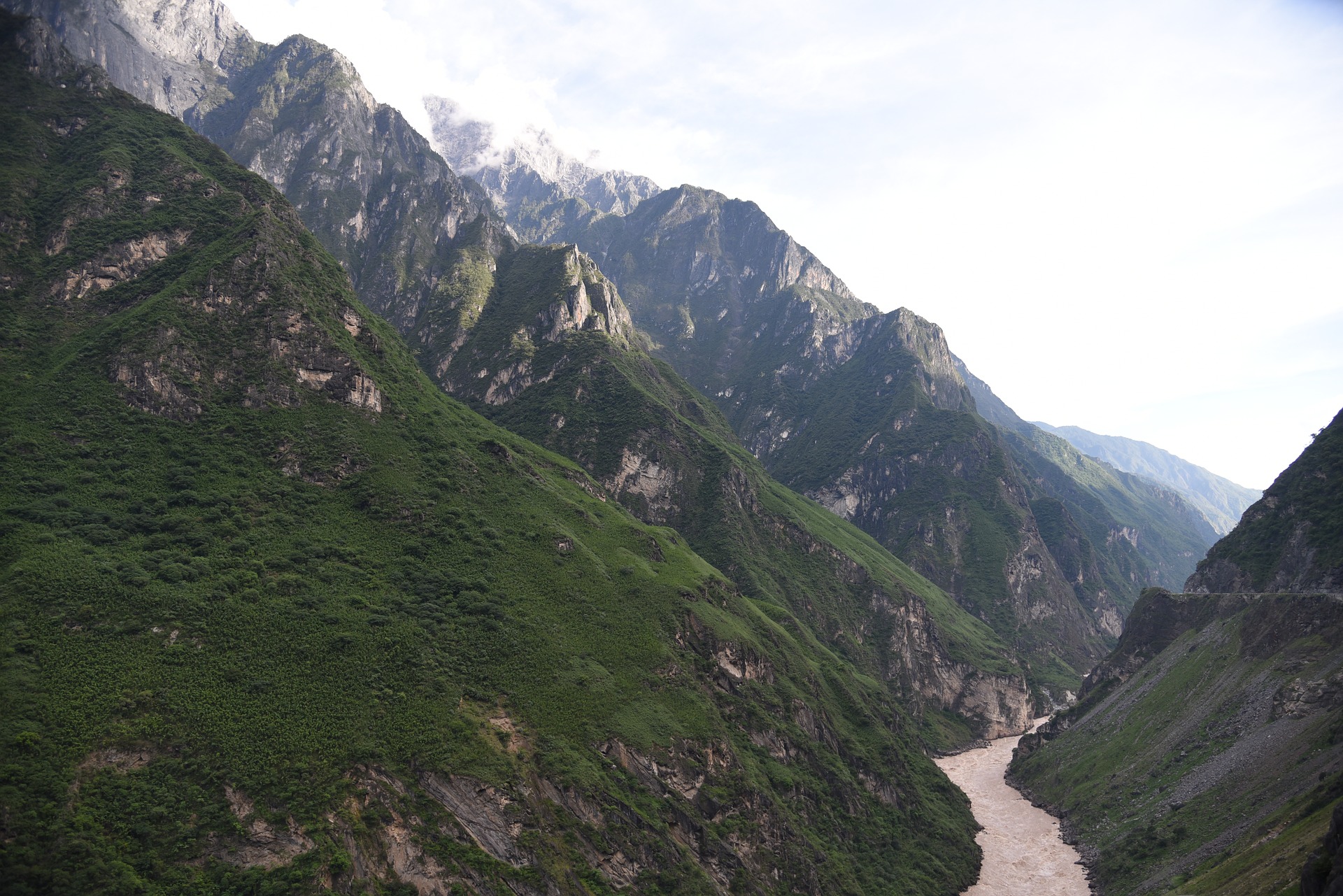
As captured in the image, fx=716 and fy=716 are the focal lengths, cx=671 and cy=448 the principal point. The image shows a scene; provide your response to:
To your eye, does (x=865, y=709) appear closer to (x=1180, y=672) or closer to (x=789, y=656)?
(x=789, y=656)

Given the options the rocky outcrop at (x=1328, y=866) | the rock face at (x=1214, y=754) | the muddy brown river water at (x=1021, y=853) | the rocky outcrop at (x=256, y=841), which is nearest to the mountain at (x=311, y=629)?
the rocky outcrop at (x=256, y=841)

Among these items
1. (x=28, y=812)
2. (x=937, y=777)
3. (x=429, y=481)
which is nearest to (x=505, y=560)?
(x=429, y=481)

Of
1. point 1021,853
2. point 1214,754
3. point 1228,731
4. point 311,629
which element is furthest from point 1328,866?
point 311,629

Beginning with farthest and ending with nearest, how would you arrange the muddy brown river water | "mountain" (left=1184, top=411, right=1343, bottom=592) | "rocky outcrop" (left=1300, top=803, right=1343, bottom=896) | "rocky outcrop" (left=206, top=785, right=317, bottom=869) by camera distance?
"mountain" (left=1184, top=411, right=1343, bottom=592)
the muddy brown river water
"rocky outcrop" (left=206, top=785, right=317, bottom=869)
"rocky outcrop" (left=1300, top=803, right=1343, bottom=896)

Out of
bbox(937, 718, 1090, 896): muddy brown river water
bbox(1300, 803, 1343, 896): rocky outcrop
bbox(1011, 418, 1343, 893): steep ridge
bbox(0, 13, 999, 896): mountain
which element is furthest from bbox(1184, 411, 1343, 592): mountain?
bbox(1300, 803, 1343, 896): rocky outcrop

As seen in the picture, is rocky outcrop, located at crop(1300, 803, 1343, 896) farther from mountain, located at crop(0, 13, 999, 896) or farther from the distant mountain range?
mountain, located at crop(0, 13, 999, 896)
